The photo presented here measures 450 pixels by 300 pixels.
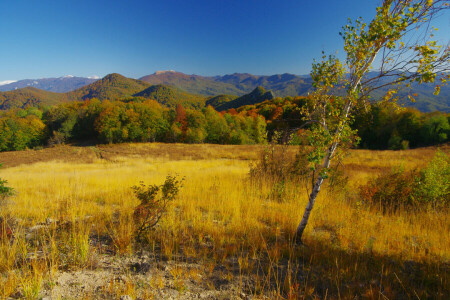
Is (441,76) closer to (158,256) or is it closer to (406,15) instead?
(406,15)

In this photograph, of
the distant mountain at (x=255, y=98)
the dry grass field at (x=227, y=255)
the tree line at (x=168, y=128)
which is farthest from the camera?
the distant mountain at (x=255, y=98)

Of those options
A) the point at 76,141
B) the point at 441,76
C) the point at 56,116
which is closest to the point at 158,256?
the point at 441,76

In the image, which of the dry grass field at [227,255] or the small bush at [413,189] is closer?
the dry grass field at [227,255]

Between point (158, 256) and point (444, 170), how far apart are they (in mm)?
8670

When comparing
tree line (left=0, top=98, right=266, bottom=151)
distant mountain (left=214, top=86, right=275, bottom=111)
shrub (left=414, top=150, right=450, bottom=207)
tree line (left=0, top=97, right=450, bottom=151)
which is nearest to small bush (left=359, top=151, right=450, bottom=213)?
shrub (left=414, top=150, right=450, bottom=207)

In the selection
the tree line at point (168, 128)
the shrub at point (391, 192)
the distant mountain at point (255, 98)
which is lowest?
the shrub at point (391, 192)

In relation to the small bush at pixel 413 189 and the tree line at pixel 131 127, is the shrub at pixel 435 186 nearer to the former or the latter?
the small bush at pixel 413 189

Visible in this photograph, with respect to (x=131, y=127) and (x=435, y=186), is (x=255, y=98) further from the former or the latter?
(x=435, y=186)

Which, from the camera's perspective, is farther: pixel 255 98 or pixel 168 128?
pixel 255 98

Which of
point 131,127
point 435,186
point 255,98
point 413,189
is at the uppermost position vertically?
point 255,98

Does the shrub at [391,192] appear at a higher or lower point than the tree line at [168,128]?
lower

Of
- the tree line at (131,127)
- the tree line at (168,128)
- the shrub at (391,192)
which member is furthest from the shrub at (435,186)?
the tree line at (131,127)

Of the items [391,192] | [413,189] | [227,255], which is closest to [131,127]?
[227,255]

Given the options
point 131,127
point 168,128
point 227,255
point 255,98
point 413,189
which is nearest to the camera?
point 227,255
